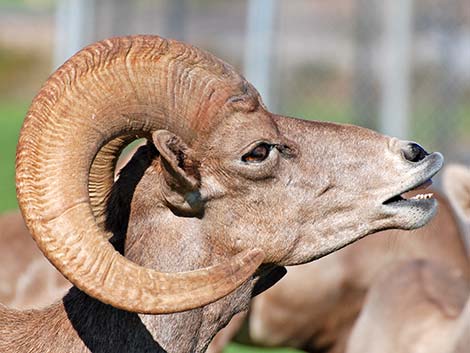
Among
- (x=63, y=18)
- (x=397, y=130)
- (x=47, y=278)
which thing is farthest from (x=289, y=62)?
(x=47, y=278)

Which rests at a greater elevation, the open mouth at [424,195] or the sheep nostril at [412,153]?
A: the sheep nostril at [412,153]

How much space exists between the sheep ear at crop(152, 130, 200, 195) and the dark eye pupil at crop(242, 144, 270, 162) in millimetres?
197

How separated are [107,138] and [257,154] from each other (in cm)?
59

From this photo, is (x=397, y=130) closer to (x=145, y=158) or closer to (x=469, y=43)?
(x=469, y=43)

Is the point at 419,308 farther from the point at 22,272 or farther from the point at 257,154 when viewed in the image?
the point at 257,154

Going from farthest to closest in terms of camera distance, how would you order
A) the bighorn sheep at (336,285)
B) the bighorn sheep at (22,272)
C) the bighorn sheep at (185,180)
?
the bighorn sheep at (336,285) < the bighorn sheep at (22,272) < the bighorn sheep at (185,180)

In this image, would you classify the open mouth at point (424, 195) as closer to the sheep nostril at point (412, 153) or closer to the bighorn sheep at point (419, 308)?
the sheep nostril at point (412, 153)

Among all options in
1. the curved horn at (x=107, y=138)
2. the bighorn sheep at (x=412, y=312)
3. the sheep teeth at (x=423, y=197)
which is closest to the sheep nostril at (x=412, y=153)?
the sheep teeth at (x=423, y=197)

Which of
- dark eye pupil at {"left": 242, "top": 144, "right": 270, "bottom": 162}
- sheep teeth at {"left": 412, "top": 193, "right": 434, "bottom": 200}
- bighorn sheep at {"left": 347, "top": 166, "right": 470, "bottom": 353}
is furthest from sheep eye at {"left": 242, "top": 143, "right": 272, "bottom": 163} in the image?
bighorn sheep at {"left": 347, "top": 166, "right": 470, "bottom": 353}

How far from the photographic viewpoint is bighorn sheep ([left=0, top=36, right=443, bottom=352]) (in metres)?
4.41

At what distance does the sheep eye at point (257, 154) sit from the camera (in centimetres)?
473

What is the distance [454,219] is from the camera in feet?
31.4

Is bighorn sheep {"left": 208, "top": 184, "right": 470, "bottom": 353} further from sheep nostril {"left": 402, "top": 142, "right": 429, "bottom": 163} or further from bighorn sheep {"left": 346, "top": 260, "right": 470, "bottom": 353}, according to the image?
sheep nostril {"left": 402, "top": 142, "right": 429, "bottom": 163}

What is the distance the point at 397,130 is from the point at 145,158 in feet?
32.8
